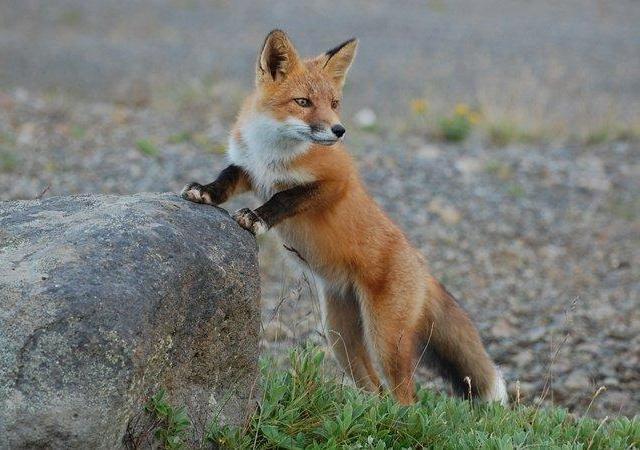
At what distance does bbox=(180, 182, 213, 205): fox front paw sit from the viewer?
4651mm

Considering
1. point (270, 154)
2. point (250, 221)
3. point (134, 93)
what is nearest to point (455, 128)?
point (134, 93)

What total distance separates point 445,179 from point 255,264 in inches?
271

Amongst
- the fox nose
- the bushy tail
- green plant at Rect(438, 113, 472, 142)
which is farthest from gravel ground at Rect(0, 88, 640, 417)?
the fox nose

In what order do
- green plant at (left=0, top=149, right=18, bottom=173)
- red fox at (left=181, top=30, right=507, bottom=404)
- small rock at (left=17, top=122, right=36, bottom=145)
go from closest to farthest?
1. red fox at (left=181, top=30, right=507, bottom=404)
2. green plant at (left=0, top=149, right=18, bottom=173)
3. small rock at (left=17, top=122, right=36, bottom=145)

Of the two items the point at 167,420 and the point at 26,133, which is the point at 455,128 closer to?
the point at 26,133

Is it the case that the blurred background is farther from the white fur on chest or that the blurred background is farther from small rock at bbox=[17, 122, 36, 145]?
the white fur on chest

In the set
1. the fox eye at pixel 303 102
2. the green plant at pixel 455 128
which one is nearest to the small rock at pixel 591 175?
the green plant at pixel 455 128

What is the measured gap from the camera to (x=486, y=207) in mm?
10539

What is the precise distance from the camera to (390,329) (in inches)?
214

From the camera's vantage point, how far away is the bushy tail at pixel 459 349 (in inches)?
224

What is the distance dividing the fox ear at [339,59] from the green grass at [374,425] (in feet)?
6.05

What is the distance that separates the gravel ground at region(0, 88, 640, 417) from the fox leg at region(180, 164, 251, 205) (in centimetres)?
168

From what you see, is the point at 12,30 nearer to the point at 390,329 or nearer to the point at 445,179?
the point at 445,179

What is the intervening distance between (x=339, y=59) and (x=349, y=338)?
1801 millimetres
